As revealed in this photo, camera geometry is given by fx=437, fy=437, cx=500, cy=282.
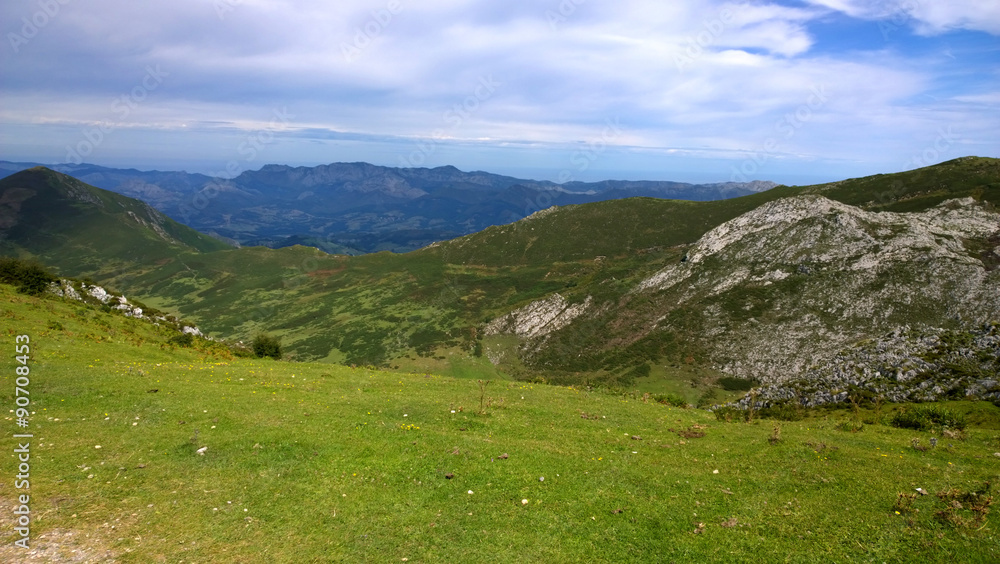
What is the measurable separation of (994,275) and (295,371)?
119662mm

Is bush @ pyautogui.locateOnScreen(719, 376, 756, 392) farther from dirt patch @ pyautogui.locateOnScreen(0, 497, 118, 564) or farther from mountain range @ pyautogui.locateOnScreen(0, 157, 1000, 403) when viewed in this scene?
dirt patch @ pyautogui.locateOnScreen(0, 497, 118, 564)

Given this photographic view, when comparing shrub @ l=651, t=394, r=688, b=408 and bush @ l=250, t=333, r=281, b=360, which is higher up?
shrub @ l=651, t=394, r=688, b=408

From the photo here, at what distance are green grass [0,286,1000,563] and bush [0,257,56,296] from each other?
2849 cm

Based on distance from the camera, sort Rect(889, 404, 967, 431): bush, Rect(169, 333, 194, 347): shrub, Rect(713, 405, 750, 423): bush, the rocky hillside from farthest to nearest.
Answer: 1. the rocky hillside
2. Rect(169, 333, 194, 347): shrub
3. Rect(713, 405, 750, 423): bush
4. Rect(889, 404, 967, 431): bush

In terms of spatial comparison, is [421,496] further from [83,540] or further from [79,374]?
[79,374]

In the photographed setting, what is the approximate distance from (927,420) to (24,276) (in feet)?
Result: 253

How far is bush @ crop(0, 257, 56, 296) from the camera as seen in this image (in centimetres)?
4494

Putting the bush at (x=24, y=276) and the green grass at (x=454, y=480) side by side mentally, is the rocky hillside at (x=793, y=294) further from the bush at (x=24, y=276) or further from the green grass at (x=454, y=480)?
the bush at (x=24, y=276)

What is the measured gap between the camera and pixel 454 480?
55.0 ft

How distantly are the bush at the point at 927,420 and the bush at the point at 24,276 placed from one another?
72.2 m

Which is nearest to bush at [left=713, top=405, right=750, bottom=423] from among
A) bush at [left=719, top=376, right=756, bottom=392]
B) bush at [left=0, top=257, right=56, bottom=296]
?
bush at [left=0, top=257, right=56, bottom=296]

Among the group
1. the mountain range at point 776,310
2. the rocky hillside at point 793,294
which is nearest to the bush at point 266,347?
the mountain range at point 776,310

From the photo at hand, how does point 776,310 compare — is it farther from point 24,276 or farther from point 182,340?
point 24,276

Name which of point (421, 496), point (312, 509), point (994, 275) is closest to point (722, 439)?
point (421, 496)
